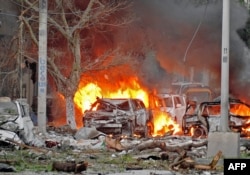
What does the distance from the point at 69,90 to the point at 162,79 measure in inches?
489

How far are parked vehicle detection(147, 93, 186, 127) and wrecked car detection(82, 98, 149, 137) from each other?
10.6 feet

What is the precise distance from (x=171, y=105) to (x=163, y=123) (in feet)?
3.25

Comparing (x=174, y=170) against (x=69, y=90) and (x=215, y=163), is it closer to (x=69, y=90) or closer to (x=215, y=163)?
(x=215, y=163)

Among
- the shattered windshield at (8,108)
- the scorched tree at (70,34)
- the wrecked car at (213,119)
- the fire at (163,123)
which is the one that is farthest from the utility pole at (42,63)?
the fire at (163,123)

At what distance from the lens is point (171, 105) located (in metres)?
28.3

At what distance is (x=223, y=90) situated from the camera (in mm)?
15828

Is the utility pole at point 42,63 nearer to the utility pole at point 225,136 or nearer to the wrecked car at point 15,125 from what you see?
the wrecked car at point 15,125

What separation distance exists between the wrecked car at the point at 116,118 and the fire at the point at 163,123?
3.05 m

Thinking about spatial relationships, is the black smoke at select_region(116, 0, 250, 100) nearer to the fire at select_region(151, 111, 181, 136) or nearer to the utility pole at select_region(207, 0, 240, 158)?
the fire at select_region(151, 111, 181, 136)

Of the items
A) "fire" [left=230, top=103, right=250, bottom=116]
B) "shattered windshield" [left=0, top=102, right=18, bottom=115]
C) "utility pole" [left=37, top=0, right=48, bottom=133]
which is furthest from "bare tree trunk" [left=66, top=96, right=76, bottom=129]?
"shattered windshield" [left=0, top=102, right=18, bottom=115]

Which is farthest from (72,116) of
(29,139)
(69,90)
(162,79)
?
(162,79)

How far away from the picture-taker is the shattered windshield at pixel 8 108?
17875mm

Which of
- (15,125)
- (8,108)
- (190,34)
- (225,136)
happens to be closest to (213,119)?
(225,136)

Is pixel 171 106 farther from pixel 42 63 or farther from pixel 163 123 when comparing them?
pixel 42 63
